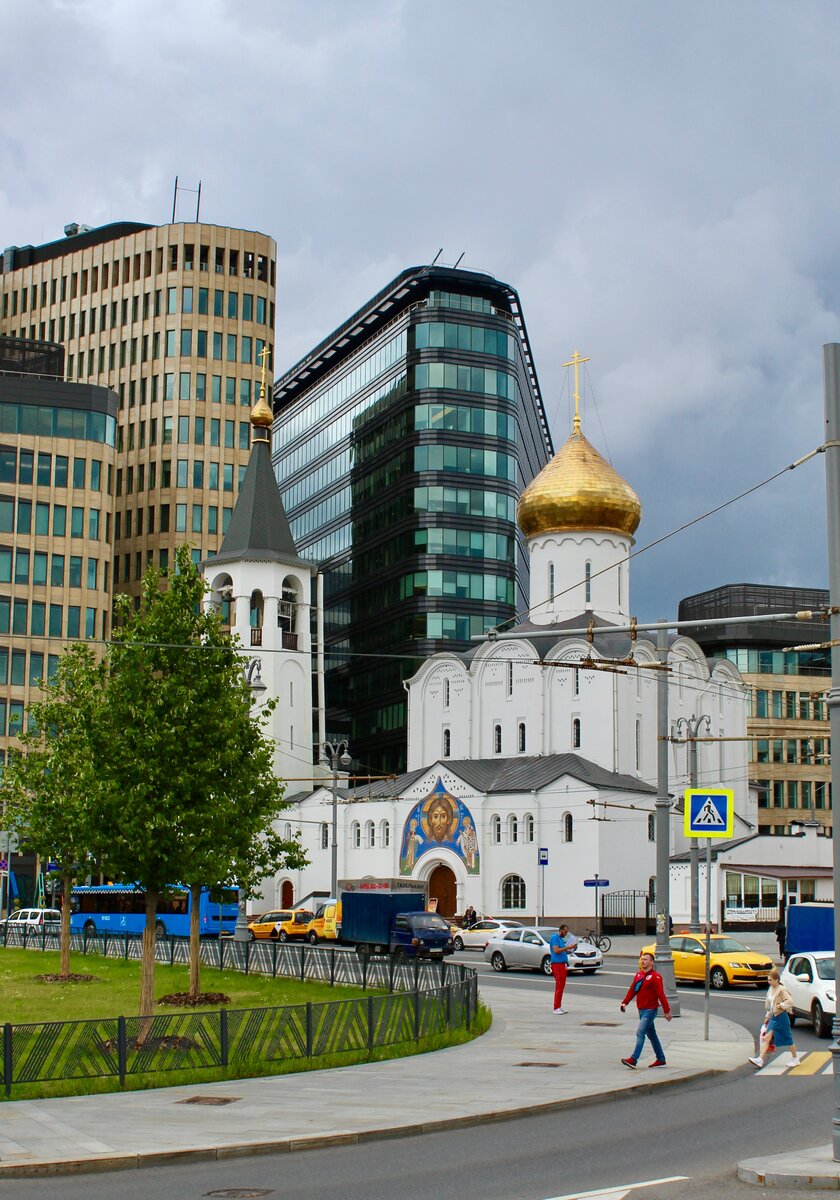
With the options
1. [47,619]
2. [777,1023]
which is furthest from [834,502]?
[47,619]

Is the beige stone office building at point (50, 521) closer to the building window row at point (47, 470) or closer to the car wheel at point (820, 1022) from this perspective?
the building window row at point (47, 470)

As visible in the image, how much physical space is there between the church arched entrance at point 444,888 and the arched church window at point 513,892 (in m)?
2.71

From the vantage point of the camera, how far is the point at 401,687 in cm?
9625

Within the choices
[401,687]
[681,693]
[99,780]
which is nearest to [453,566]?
[401,687]

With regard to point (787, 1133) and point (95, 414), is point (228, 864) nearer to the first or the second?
point (787, 1133)

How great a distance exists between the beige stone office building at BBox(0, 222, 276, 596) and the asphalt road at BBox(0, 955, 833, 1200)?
3469 inches

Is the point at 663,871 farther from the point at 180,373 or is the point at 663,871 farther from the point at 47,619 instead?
the point at 180,373

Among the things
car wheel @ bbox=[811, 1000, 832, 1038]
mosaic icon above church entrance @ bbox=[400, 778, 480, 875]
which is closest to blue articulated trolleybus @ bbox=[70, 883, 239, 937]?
mosaic icon above church entrance @ bbox=[400, 778, 480, 875]

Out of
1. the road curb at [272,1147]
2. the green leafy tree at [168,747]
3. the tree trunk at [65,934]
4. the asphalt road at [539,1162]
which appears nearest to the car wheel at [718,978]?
the green leafy tree at [168,747]

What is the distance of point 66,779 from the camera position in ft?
112

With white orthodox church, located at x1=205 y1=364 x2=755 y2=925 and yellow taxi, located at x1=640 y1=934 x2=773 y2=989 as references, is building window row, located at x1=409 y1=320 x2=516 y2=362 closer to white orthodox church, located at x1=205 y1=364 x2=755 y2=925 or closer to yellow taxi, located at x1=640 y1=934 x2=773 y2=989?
white orthodox church, located at x1=205 y1=364 x2=755 y2=925

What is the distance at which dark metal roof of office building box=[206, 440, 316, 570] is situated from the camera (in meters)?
81.9

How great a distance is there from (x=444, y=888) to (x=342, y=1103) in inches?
2146

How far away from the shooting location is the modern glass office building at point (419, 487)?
302 feet
